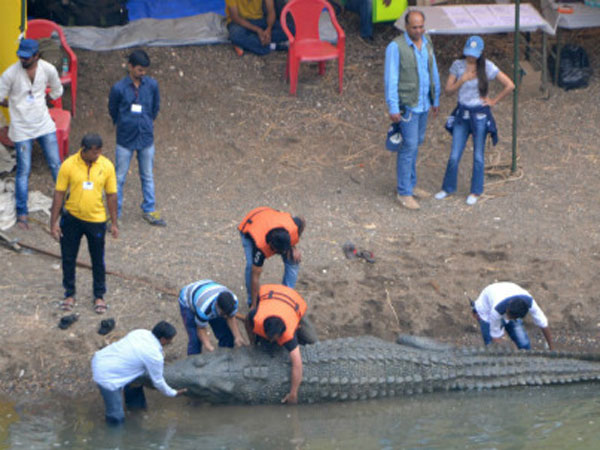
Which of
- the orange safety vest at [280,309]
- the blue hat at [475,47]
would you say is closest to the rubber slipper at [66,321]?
the orange safety vest at [280,309]

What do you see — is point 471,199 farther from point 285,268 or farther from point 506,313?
point 285,268

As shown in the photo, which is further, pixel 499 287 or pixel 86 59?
pixel 86 59

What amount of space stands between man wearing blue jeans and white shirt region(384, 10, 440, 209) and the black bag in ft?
10.8

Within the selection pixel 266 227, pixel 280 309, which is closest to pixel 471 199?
pixel 266 227

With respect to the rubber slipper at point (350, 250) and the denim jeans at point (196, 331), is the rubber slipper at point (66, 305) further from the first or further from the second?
the rubber slipper at point (350, 250)

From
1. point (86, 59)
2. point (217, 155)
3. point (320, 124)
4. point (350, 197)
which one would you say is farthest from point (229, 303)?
point (86, 59)

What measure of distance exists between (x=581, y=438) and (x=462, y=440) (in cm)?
89

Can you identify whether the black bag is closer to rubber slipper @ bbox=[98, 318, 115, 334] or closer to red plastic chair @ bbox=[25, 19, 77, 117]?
red plastic chair @ bbox=[25, 19, 77, 117]

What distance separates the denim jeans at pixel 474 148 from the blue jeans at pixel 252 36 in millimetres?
3441

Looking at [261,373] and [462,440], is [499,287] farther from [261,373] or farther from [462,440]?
[261,373]

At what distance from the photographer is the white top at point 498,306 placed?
7594mm

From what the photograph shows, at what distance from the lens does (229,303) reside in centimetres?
716

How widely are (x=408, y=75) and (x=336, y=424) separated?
408cm

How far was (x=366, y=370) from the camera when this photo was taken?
776 centimetres
